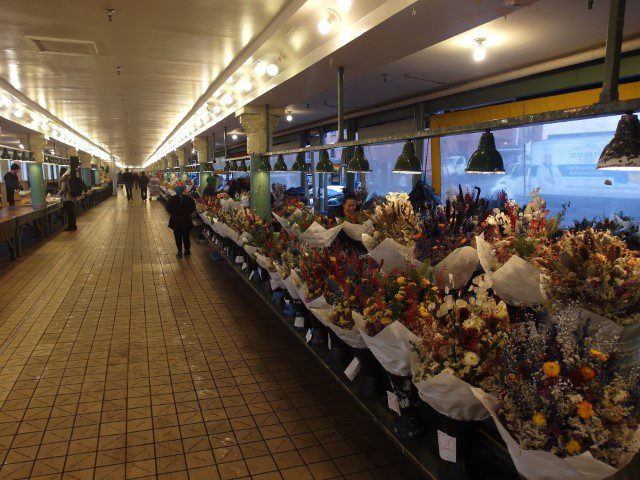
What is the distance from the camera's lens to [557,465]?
1.90 meters

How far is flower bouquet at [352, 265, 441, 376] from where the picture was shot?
115 inches

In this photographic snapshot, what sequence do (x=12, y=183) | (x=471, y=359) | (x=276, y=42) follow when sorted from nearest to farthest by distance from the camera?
(x=471, y=359) → (x=276, y=42) → (x=12, y=183)

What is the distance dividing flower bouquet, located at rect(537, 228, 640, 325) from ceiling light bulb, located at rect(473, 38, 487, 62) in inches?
182

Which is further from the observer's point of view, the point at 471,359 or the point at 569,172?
the point at 569,172

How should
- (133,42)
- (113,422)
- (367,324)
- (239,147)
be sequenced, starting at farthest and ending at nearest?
(239,147) < (133,42) < (113,422) < (367,324)

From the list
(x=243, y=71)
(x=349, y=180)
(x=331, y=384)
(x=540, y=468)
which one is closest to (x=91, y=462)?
(x=331, y=384)

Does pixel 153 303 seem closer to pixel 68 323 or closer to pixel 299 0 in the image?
pixel 68 323

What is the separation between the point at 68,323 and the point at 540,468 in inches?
248

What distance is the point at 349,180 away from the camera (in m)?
16.1

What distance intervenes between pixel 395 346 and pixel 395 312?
0.99ft

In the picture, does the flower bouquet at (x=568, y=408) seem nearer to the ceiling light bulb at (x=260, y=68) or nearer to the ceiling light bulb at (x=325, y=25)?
the ceiling light bulb at (x=325, y=25)

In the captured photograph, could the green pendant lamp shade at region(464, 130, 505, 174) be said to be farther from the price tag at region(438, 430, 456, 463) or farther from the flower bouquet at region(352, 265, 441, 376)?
the price tag at region(438, 430, 456, 463)

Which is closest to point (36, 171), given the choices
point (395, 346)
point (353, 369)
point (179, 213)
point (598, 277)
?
point (179, 213)

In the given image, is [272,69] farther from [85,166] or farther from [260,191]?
[85,166]
